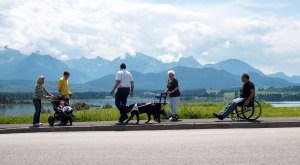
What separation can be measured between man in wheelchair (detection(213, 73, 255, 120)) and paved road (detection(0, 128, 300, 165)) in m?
3.67

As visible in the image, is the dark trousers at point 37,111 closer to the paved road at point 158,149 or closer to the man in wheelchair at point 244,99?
the paved road at point 158,149

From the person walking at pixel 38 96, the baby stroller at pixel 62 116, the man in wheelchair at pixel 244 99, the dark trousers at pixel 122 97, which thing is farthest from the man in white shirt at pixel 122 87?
the man in wheelchair at pixel 244 99

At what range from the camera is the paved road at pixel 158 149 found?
359 inches

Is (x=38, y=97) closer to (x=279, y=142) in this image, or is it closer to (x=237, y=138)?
(x=237, y=138)

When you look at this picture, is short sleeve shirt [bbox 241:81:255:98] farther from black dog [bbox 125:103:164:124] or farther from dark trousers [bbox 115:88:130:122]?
dark trousers [bbox 115:88:130:122]

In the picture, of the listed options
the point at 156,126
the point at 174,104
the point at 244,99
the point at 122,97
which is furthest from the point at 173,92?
the point at 156,126

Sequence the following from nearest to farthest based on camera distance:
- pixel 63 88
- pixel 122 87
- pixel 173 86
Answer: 1. pixel 122 87
2. pixel 63 88
3. pixel 173 86

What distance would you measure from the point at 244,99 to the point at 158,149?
7649 millimetres

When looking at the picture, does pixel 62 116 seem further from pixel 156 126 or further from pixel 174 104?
pixel 174 104

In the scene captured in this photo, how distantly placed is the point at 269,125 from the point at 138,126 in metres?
4.14

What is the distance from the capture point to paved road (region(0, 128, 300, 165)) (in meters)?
9.11

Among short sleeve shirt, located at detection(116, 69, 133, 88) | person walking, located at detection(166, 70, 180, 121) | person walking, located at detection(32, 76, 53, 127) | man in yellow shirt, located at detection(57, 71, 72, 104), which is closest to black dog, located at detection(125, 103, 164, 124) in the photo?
short sleeve shirt, located at detection(116, 69, 133, 88)

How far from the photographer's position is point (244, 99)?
1745cm

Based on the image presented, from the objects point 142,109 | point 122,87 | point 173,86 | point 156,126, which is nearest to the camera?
point 156,126
